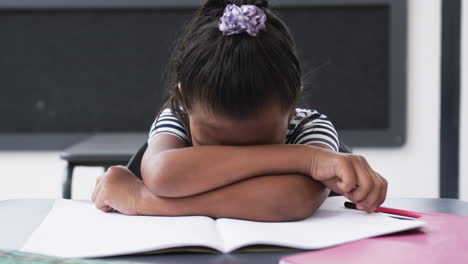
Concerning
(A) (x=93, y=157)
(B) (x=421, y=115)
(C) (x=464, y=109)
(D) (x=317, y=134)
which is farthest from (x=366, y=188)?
(B) (x=421, y=115)

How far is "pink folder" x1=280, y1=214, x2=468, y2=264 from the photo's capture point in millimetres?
519

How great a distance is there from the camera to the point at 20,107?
2.44m

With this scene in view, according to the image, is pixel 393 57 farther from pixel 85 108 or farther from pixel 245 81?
pixel 245 81

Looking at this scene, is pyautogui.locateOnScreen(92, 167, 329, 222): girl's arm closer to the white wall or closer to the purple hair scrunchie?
the purple hair scrunchie

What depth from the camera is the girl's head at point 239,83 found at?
69cm

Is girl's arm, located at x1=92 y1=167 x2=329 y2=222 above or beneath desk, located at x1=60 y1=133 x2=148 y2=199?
above

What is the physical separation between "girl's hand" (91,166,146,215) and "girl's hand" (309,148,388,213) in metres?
Result: 0.20

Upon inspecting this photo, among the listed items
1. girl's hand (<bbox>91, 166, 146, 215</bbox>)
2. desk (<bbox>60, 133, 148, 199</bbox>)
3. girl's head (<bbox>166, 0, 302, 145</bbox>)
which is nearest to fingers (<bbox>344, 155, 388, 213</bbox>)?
girl's head (<bbox>166, 0, 302, 145</bbox>)

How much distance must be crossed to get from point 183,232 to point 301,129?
1.28 ft

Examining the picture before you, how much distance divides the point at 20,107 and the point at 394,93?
143 cm

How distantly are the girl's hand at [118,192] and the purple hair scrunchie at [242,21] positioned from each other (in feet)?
0.68

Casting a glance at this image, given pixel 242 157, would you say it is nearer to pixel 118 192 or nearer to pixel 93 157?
pixel 118 192

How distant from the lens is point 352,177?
0.69 m

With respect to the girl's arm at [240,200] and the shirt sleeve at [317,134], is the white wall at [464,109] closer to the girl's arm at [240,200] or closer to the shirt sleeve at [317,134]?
the shirt sleeve at [317,134]
